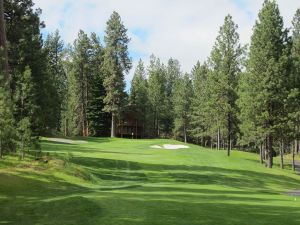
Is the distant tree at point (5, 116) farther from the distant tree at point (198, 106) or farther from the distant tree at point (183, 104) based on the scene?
the distant tree at point (183, 104)

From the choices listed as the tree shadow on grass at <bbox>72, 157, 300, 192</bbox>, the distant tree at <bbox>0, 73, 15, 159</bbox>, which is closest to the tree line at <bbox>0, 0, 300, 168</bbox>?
the distant tree at <bbox>0, 73, 15, 159</bbox>

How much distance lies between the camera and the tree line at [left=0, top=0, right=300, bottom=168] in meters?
28.8

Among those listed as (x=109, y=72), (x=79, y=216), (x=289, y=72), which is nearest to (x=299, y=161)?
(x=289, y=72)

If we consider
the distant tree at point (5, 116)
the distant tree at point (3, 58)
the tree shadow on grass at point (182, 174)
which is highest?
the distant tree at point (3, 58)

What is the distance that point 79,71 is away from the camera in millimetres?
90000

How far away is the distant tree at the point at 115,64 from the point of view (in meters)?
82.6

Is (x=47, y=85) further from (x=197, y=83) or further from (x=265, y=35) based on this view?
(x=197, y=83)

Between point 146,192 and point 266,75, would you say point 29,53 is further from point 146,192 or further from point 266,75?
point 266,75

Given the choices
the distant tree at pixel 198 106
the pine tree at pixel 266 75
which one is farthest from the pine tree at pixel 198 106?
the pine tree at pixel 266 75

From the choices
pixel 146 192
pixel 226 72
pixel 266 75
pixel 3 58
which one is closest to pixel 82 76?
pixel 226 72

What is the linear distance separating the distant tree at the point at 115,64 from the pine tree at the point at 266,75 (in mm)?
39899

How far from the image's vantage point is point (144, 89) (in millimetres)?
102250

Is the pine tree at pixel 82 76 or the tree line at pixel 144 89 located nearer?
the tree line at pixel 144 89

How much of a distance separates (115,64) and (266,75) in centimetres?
4331
